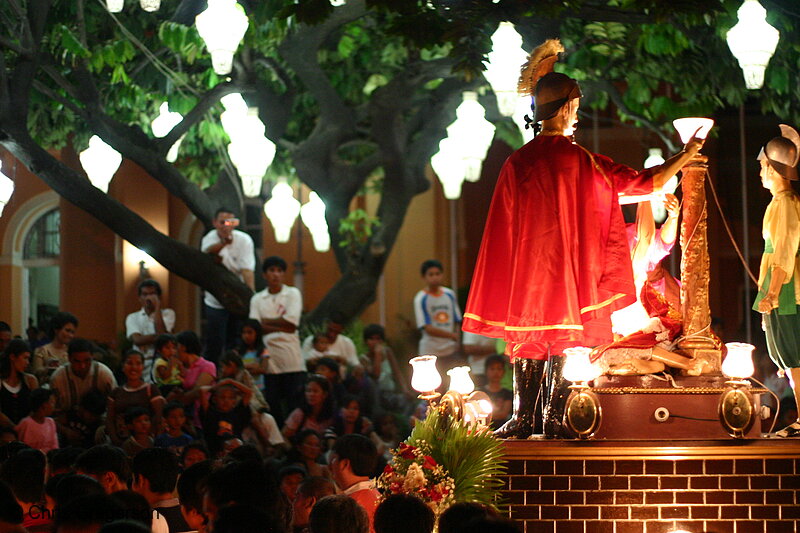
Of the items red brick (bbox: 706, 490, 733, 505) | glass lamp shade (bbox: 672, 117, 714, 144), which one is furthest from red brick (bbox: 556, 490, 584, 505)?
glass lamp shade (bbox: 672, 117, 714, 144)

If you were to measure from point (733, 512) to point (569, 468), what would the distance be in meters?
0.85

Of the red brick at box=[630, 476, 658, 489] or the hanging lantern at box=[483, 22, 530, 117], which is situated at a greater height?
the hanging lantern at box=[483, 22, 530, 117]

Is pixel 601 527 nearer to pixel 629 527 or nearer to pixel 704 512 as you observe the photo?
pixel 629 527

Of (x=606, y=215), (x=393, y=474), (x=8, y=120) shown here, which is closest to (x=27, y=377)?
(x=8, y=120)

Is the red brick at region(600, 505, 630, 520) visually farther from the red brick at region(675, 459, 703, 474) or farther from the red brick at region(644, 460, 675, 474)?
the red brick at region(675, 459, 703, 474)

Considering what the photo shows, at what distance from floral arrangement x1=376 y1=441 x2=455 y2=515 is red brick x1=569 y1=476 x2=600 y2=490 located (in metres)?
0.63

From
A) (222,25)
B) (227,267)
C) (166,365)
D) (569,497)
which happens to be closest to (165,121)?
(227,267)

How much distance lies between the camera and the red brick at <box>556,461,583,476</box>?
6992mm

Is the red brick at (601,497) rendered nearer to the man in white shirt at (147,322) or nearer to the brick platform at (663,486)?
the brick platform at (663,486)

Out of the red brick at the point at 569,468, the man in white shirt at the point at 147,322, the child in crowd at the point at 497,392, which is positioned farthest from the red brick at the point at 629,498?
the man in white shirt at the point at 147,322

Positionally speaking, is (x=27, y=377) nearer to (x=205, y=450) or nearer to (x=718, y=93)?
(x=205, y=450)

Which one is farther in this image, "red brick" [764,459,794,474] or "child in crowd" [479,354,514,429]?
"child in crowd" [479,354,514,429]

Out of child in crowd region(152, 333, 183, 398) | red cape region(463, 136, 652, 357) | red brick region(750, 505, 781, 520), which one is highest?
red cape region(463, 136, 652, 357)

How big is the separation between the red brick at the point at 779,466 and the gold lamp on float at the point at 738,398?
0.20 m
